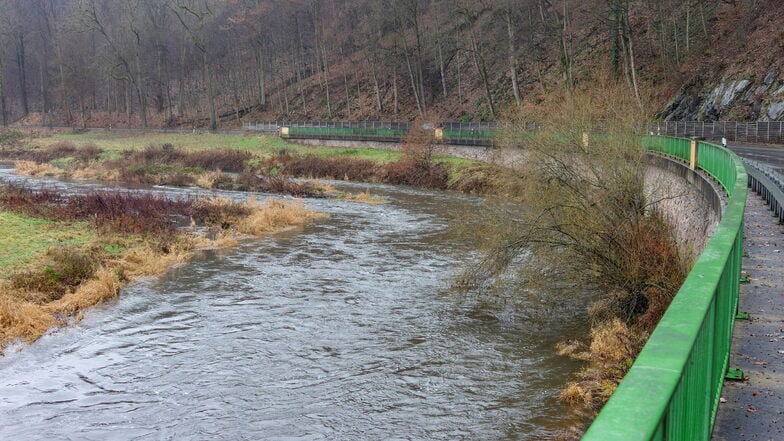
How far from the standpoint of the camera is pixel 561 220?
15.6 metres

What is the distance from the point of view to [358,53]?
8581cm

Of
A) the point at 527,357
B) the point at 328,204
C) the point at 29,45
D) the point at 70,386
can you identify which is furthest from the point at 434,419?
the point at 29,45

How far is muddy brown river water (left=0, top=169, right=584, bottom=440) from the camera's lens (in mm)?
10609

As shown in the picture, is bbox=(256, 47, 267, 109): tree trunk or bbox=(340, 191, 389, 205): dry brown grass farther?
bbox=(256, 47, 267, 109): tree trunk

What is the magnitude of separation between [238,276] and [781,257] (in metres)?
14.2

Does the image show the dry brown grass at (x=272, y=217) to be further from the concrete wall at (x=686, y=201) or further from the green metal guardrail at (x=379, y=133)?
the green metal guardrail at (x=379, y=133)

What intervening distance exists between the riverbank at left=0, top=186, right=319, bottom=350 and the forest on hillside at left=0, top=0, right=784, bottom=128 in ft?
72.3

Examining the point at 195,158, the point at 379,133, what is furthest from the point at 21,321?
the point at 379,133

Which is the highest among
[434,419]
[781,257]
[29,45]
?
[29,45]

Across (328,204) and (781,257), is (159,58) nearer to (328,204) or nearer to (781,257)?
(328,204)

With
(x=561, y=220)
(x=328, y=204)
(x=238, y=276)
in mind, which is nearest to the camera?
(x=561, y=220)

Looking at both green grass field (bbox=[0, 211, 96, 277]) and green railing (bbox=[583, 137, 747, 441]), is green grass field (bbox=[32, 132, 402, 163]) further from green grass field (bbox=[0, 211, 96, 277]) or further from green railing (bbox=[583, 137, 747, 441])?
green railing (bbox=[583, 137, 747, 441])

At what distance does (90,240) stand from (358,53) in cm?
6689

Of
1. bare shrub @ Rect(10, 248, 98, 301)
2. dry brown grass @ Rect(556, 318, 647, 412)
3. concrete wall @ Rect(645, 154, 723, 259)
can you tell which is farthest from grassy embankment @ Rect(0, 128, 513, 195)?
dry brown grass @ Rect(556, 318, 647, 412)
